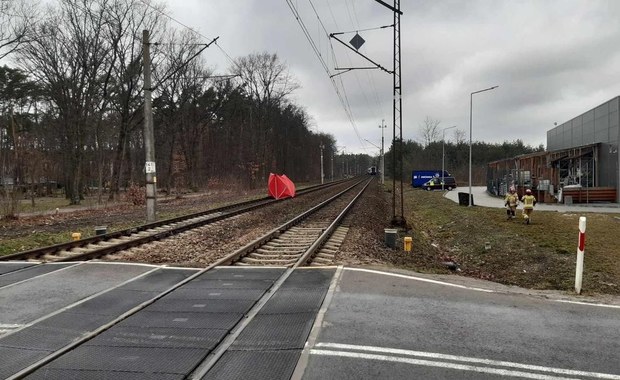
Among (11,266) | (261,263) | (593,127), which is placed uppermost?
(593,127)

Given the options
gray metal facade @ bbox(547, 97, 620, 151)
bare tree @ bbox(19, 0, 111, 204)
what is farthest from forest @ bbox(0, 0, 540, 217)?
gray metal facade @ bbox(547, 97, 620, 151)

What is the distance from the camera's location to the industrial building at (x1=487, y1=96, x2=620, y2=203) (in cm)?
2992

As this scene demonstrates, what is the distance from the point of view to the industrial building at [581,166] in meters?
29.9

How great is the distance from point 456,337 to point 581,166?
3380cm

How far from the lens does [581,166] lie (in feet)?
111

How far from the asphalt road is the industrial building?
26.8 meters

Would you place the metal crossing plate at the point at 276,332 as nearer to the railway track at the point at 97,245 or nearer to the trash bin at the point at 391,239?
the railway track at the point at 97,245

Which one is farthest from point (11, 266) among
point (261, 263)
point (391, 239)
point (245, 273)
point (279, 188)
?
point (279, 188)

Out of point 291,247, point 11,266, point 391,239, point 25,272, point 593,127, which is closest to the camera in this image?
point 25,272

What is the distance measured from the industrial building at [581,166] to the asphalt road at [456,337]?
87.9 feet

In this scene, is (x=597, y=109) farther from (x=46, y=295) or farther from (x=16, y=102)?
(x=16, y=102)

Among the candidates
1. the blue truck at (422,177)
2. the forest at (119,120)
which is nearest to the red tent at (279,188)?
the forest at (119,120)

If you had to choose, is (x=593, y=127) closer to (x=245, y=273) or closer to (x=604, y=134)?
(x=604, y=134)

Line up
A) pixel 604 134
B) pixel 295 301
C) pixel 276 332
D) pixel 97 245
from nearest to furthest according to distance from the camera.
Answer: pixel 276 332, pixel 295 301, pixel 97 245, pixel 604 134
